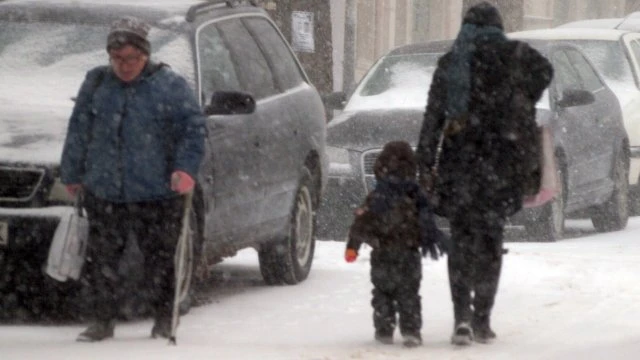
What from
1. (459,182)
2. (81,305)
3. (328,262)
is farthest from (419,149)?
(328,262)

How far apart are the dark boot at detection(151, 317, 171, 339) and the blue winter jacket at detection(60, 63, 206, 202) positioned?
0.60m

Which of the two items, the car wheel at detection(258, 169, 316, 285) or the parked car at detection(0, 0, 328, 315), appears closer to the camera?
the parked car at detection(0, 0, 328, 315)

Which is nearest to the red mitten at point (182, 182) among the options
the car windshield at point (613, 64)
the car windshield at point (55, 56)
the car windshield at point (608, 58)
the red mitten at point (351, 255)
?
the red mitten at point (351, 255)

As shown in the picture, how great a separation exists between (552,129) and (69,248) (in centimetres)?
722

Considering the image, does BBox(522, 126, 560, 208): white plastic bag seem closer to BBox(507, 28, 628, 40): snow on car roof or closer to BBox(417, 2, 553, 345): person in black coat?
BBox(417, 2, 553, 345): person in black coat

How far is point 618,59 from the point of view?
20609 millimetres

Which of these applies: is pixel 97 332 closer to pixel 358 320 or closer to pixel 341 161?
pixel 358 320

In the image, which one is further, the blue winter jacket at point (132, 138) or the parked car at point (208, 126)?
the parked car at point (208, 126)

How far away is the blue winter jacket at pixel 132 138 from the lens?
920cm

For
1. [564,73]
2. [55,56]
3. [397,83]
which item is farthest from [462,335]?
[564,73]

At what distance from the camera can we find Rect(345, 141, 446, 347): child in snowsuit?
9.34 meters

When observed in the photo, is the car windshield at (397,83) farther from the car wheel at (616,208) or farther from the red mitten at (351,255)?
the red mitten at (351,255)

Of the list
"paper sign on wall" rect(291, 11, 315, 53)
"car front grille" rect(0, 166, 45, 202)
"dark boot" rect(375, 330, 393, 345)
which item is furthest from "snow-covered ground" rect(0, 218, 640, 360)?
"paper sign on wall" rect(291, 11, 315, 53)

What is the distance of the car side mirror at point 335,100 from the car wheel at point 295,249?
1881 mm
